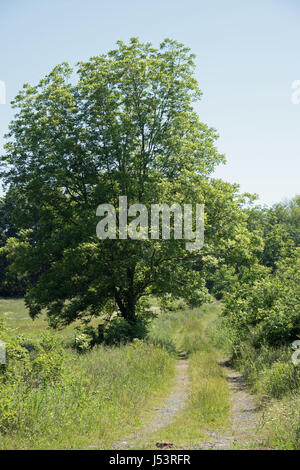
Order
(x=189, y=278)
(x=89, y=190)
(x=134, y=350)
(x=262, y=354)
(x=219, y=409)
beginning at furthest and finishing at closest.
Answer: (x=89, y=190), (x=189, y=278), (x=134, y=350), (x=262, y=354), (x=219, y=409)

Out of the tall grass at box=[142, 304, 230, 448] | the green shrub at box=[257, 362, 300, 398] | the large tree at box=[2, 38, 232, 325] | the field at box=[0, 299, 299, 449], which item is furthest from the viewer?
the large tree at box=[2, 38, 232, 325]

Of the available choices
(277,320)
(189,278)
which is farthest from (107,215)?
(277,320)

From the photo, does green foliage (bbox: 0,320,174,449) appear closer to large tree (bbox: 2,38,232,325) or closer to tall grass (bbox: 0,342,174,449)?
tall grass (bbox: 0,342,174,449)

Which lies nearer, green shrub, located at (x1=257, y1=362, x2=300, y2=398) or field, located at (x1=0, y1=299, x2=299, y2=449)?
field, located at (x1=0, y1=299, x2=299, y2=449)

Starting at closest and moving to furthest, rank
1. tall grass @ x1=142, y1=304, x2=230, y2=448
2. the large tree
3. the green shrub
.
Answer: tall grass @ x1=142, y1=304, x2=230, y2=448, the green shrub, the large tree

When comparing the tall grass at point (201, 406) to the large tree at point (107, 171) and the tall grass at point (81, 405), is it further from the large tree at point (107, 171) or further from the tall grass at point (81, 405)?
the large tree at point (107, 171)

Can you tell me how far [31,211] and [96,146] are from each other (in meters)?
5.22

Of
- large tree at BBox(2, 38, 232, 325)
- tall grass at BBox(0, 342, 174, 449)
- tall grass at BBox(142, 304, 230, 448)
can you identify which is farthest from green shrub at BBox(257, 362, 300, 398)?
large tree at BBox(2, 38, 232, 325)

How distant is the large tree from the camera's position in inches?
806

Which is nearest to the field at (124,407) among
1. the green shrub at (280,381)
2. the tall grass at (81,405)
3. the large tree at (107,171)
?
Result: the tall grass at (81,405)

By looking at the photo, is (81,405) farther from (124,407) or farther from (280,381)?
(280,381)

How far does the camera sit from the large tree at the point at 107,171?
2047 centimetres

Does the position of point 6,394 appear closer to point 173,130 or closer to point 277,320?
point 277,320

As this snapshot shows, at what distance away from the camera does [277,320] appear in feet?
44.3
